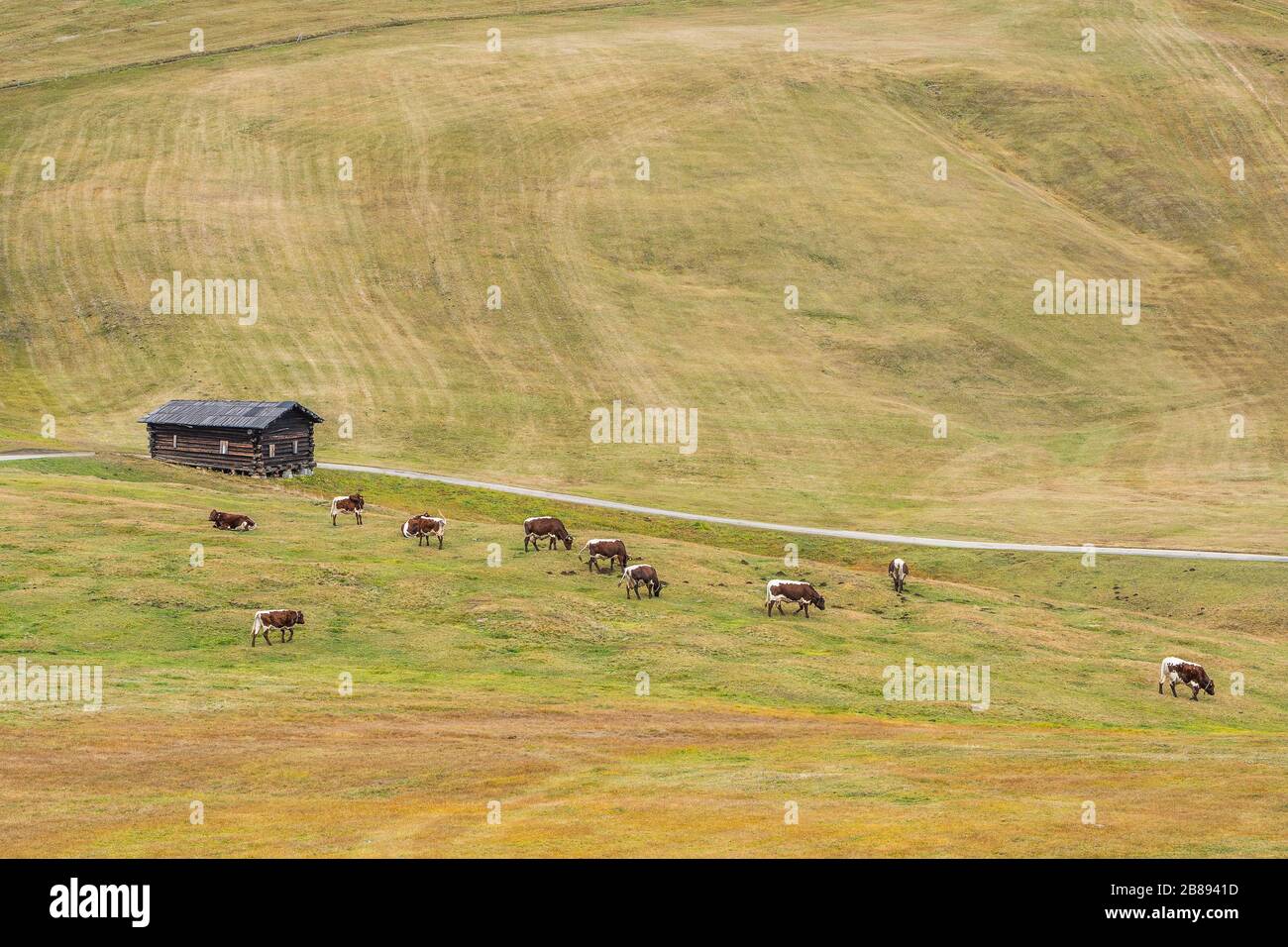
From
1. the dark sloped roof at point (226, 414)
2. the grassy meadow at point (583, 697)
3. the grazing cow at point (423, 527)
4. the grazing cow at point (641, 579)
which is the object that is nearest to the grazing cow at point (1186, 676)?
the grassy meadow at point (583, 697)

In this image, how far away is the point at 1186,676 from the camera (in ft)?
167

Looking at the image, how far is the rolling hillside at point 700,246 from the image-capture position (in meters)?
98.5

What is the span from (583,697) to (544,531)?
19.4m

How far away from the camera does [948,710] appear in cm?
4638

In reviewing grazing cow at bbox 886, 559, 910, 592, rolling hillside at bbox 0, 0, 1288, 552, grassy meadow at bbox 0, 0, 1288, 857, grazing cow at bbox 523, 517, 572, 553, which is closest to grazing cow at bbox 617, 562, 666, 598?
grassy meadow at bbox 0, 0, 1288, 857

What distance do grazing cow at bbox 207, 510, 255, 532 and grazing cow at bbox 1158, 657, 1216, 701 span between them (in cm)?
3595

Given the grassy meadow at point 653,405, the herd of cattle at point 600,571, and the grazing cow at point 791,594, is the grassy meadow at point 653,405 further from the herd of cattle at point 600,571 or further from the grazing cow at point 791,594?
the herd of cattle at point 600,571

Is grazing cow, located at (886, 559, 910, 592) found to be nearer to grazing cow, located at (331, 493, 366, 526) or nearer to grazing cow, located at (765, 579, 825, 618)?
grazing cow, located at (765, 579, 825, 618)

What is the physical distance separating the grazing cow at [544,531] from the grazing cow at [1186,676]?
81.1ft

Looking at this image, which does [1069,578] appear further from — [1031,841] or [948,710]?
[1031,841]

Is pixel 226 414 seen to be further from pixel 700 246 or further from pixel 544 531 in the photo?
pixel 700 246

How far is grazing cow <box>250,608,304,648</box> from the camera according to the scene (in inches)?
1859

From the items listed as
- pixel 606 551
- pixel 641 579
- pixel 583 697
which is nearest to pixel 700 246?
pixel 606 551

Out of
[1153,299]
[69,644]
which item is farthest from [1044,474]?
[69,644]
